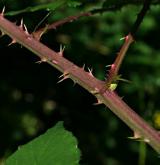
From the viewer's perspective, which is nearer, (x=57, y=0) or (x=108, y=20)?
(x=57, y=0)

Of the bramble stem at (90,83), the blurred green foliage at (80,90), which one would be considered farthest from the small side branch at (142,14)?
the blurred green foliage at (80,90)

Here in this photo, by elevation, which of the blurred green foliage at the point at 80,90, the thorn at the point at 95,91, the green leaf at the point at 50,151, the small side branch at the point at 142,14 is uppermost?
the blurred green foliage at the point at 80,90

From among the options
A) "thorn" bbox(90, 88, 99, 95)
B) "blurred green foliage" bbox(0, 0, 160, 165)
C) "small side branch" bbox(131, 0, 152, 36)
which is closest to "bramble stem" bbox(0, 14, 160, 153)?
"thorn" bbox(90, 88, 99, 95)

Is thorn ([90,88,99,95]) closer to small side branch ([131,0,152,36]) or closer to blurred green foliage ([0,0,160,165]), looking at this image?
small side branch ([131,0,152,36])

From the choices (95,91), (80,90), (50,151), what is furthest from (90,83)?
(80,90)

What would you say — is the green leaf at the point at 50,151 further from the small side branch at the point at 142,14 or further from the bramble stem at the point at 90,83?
the small side branch at the point at 142,14

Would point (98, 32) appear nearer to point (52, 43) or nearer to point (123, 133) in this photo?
point (52, 43)

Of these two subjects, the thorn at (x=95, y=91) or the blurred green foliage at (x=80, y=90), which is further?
the blurred green foliage at (x=80, y=90)

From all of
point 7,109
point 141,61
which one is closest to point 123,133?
point 141,61
